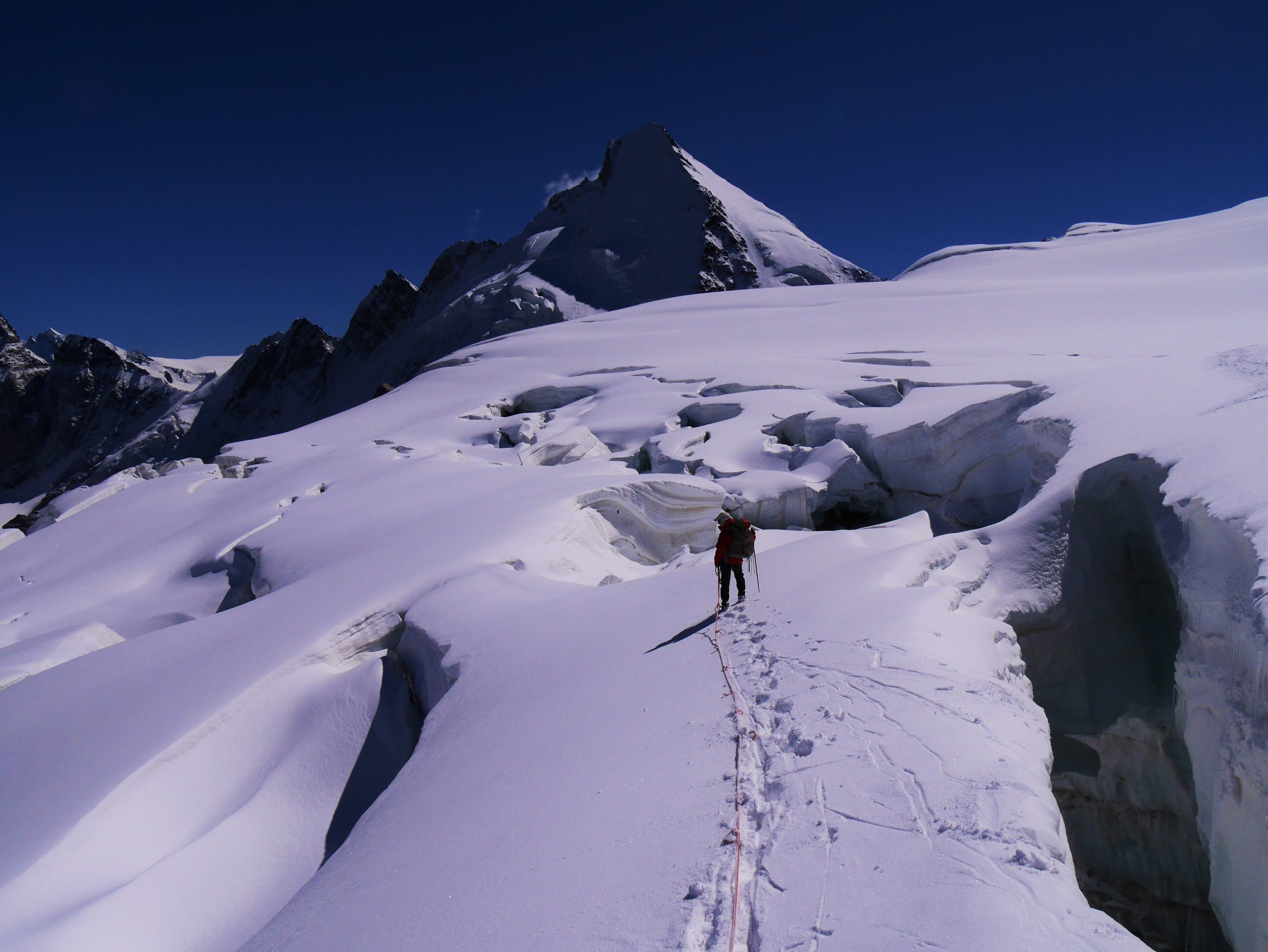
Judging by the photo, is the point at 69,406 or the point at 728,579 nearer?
the point at 728,579

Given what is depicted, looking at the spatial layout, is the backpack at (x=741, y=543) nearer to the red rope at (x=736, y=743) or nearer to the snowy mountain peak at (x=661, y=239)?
the red rope at (x=736, y=743)

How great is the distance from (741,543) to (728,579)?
0.35 m

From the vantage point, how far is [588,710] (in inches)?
185

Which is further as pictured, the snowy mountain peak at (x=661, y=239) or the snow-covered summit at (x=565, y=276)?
the snowy mountain peak at (x=661, y=239)

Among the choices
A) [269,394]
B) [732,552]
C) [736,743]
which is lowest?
[736,743]

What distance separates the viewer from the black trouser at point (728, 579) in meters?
6.10

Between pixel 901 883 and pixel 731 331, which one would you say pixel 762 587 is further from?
pixel 731 331

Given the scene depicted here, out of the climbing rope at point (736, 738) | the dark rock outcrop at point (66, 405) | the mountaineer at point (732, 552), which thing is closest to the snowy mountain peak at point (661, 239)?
the mountaineer at point (732, 552)

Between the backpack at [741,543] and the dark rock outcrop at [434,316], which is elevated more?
the dark rock outcrop at [434,316]

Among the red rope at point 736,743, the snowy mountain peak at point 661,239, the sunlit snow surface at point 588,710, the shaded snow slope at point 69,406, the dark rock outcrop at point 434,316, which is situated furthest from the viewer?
the shaded snow slope at point 69,406

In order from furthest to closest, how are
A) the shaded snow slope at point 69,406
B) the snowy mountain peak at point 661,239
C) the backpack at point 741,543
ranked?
the shaded snow slope at point 69,406 → the snowy mountain peak at point 661,239 → the backpack at point 741,543

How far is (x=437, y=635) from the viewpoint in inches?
262

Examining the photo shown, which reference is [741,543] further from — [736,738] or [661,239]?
[661,239]

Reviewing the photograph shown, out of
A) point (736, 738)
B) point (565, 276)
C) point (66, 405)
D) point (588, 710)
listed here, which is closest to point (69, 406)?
point (66, 405)
